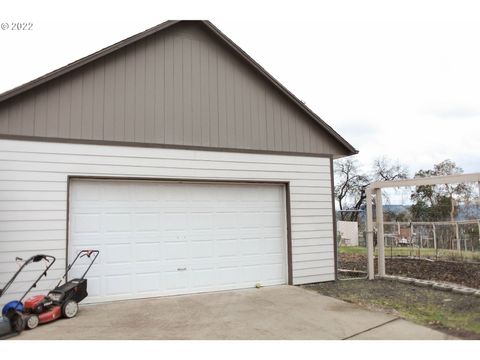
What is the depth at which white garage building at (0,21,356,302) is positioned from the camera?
6.39 metres

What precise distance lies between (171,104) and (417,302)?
5.96 metres

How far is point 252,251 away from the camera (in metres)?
8.09

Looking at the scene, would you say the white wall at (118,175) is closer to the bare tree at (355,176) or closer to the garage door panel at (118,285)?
the garage door panel at (118,285)

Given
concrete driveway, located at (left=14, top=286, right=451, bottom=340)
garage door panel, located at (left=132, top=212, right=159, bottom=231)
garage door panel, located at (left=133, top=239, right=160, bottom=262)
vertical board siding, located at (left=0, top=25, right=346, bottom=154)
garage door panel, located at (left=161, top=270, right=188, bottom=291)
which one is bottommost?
concrete driveway, located at (left=14, top=286, right=451, bottom=340)

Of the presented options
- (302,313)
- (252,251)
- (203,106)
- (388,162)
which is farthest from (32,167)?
(388,162)

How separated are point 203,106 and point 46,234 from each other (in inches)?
152

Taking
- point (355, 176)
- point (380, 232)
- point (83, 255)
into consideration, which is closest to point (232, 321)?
point (83, 255)

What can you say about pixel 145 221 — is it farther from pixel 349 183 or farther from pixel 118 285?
pixel 349 183

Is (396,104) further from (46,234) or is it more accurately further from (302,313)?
(46,234)

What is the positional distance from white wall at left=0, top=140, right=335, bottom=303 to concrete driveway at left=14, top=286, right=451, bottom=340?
1390 millimetres

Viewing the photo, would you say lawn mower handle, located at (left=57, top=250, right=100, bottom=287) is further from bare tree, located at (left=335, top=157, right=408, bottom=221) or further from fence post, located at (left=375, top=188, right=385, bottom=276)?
bare tree, located at (left=335, top=157, right=408, bottom=221)

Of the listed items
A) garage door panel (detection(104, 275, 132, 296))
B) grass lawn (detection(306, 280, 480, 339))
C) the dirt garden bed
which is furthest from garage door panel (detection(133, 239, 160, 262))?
the dirt garden bed

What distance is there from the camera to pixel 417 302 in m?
6.57

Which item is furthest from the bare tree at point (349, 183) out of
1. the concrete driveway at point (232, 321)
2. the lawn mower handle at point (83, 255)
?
the lawn mower handle at point (83, 255)
